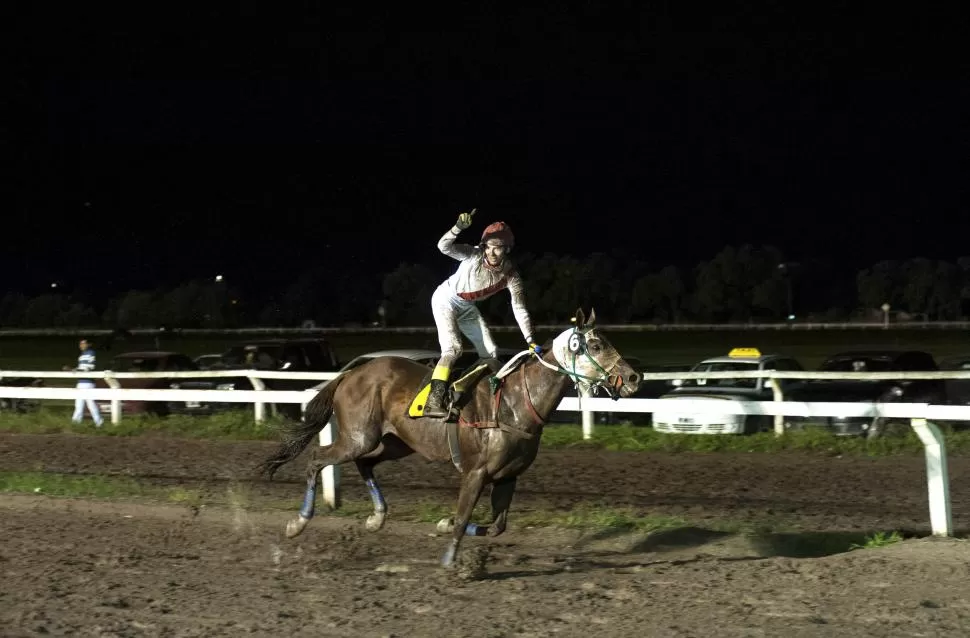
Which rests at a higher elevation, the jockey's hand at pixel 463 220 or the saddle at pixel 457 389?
the jockey's hand at pixel 463 220

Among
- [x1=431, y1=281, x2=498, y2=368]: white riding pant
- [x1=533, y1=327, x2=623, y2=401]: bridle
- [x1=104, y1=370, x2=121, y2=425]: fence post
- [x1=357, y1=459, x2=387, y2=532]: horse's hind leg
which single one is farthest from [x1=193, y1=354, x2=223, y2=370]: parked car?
[x1=533, y1=327, x2=623, y2=401]: bridle

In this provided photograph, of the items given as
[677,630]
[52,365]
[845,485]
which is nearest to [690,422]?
[845,485]

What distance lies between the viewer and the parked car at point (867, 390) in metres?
16.0

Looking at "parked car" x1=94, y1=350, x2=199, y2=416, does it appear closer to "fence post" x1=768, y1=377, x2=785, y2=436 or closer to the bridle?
"fence post" x1=768, y1=377, x2=785, y2=436

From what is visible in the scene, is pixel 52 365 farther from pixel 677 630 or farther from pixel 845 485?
pixel 677 630

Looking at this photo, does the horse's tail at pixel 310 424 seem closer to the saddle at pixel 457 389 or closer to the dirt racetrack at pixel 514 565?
the dirt racetrack at pixel 514 565

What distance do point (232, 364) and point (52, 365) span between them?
24.3m

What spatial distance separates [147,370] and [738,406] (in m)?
13.8

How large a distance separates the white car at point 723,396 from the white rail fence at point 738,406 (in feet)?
2.20

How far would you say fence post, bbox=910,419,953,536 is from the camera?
8.47 meters

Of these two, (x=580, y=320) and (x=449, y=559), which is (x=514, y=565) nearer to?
(x=449, y=559)

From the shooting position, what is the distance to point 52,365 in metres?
42.9

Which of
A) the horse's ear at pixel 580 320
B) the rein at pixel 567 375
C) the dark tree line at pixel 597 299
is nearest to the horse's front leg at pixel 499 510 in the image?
the rein at pixel 567 375

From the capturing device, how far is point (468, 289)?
8367 millimetres
